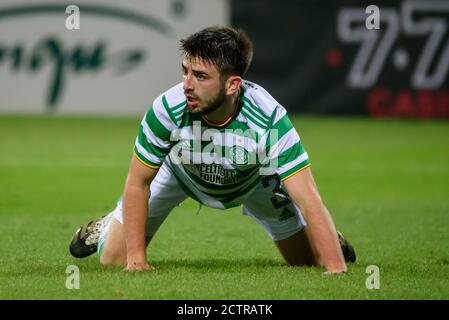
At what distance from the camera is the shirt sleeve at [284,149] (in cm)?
560

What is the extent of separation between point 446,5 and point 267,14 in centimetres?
305

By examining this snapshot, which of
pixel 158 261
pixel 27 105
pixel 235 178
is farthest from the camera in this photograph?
pixel 27 105

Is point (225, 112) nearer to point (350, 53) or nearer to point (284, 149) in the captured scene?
point (284, 149)

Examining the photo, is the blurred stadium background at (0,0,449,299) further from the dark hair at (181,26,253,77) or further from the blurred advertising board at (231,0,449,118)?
the dark hair at (181,26,253,77)

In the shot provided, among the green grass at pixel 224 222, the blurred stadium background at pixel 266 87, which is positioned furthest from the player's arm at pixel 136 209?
the blurred stadium background at pixel 266 87

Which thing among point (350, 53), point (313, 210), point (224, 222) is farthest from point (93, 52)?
point (313, 210)

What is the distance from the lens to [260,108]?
566 centimetres

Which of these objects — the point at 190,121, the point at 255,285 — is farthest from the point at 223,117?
the point at 255,285

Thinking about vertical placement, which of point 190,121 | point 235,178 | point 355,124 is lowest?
point 355,124

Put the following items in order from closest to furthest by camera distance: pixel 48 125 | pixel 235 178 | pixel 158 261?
pixel 235 178 → pixel 158 261 → pixel 48 125

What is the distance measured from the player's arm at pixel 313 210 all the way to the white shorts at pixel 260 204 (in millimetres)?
461

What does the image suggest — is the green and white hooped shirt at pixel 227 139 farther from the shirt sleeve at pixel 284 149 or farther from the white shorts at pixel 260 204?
the white shorts at pixel 260 204

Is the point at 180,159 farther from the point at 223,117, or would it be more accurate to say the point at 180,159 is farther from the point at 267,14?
the point at 267,14

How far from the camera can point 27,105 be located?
57.5 feet
